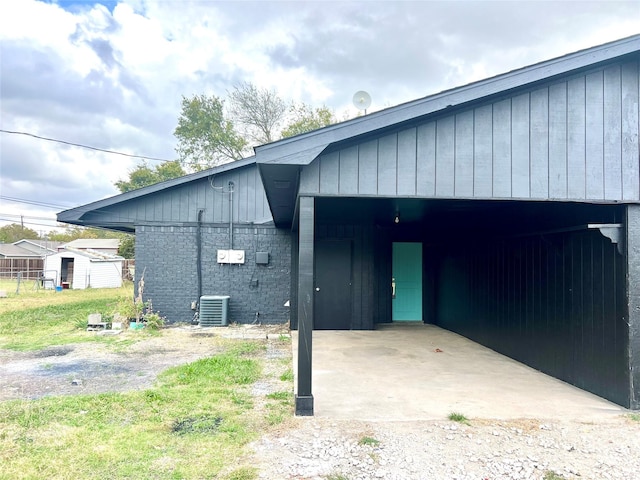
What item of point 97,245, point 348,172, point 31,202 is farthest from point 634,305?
point 31,202

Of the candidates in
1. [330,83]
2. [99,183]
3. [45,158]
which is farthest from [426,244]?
[99,183]

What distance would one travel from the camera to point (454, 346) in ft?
21.3

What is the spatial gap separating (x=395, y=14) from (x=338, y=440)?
39.7ft

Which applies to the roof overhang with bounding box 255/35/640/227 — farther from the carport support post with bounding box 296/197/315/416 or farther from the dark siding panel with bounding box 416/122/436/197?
the carport support post with bounding box 296/197/315/416

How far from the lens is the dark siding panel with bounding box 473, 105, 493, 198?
140 inches

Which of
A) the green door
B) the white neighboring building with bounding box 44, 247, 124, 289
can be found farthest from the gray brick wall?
the white neighboring building with bounding box 44, 247, 124, 289

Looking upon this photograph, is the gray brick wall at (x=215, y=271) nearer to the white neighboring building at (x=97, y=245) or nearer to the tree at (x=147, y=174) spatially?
the tree at (x=147, y=174)

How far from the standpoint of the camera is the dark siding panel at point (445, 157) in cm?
355

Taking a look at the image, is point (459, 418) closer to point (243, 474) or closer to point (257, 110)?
point (243, 474)

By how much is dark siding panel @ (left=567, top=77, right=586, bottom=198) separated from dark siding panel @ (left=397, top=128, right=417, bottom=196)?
55.1 inches

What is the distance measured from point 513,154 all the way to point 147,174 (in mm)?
24177

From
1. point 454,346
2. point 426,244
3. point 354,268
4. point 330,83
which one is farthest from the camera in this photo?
point 330,83

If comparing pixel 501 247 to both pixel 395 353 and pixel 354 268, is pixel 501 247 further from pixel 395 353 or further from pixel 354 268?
pixel 354 268

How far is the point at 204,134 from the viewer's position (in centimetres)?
2066
